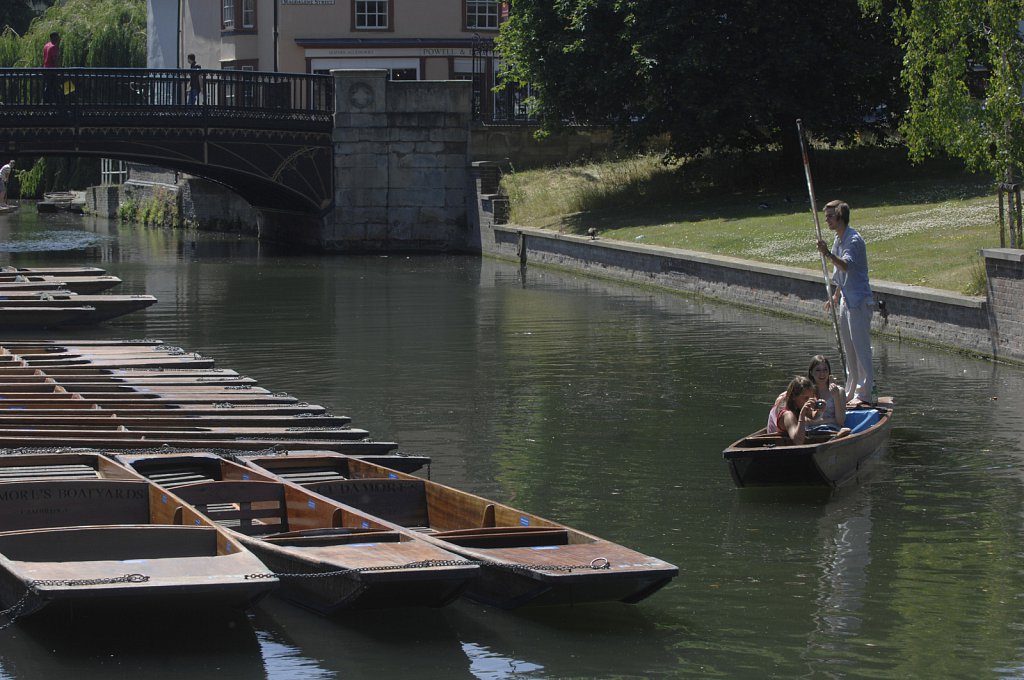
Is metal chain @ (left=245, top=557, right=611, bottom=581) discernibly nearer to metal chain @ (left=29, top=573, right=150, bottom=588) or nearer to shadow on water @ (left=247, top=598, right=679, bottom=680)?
shadow on water @ (left=247, top=598, right=679, bottom=680)

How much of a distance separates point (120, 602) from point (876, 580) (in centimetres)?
478

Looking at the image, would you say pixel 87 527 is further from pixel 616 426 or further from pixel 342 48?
pixel 342 48

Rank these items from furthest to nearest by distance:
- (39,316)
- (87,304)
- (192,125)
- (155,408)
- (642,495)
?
(192,125) < (87,304) < (39,316) < (155,408) < (642,495)

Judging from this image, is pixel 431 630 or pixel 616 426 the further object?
pixel 616 426

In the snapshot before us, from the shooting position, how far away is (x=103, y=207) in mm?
59656

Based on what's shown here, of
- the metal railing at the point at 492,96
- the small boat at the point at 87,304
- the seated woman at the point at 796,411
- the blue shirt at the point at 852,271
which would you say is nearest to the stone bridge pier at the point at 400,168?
the metal railing at the point at 492,96

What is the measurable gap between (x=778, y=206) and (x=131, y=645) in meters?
26.0

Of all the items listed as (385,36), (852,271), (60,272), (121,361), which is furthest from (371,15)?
(852,271)

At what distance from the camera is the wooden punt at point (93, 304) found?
81.1 feet

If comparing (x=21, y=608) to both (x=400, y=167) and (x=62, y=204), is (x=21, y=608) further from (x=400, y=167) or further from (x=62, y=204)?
(x=62, y=204)

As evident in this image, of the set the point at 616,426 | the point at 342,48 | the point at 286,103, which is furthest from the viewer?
the point at 342,48

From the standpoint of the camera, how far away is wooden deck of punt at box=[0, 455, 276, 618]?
8.35 m

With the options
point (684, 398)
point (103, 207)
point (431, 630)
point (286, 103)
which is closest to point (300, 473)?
point (431, 630)

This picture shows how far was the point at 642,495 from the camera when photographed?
41.6 feet
